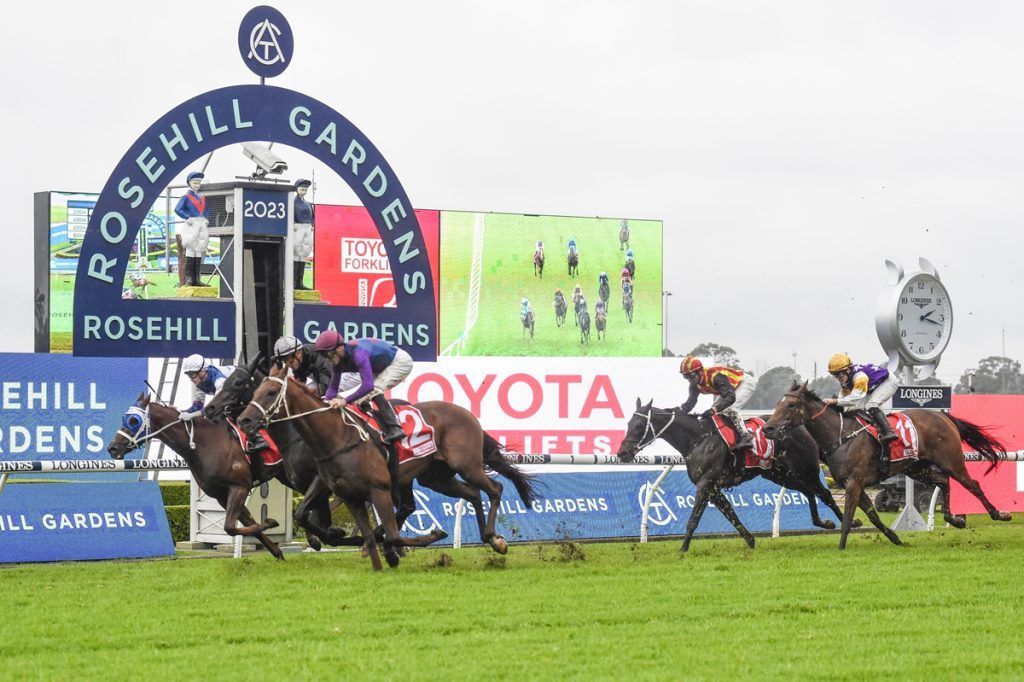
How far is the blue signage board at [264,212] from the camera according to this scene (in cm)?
1276

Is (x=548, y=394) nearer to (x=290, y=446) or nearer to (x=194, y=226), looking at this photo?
(x=194, y=226)

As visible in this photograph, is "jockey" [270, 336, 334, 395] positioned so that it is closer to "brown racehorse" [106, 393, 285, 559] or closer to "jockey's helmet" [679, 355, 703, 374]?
"brown racehorse" [106, 393, 285, 559]

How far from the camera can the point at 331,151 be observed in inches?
520

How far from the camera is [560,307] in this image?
39.0 meters

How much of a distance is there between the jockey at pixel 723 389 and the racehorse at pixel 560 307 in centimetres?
2639

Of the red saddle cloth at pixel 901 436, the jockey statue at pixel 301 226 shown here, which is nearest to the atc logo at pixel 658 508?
the red saddle cloth at pixel 901 436

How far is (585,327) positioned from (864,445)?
27079 millimetres

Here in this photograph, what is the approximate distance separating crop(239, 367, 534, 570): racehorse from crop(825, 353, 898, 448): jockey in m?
3.33

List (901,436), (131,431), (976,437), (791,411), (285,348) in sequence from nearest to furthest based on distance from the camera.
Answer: (285,348), (131,431), (791,411), (901,436), (976,437)

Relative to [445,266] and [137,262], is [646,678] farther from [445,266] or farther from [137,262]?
[445,266]

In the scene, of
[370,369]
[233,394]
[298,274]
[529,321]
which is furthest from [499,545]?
[529,321]

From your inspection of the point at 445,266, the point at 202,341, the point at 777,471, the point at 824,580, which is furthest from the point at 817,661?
the point at 445,266

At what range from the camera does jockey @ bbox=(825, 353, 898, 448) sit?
1240 cm

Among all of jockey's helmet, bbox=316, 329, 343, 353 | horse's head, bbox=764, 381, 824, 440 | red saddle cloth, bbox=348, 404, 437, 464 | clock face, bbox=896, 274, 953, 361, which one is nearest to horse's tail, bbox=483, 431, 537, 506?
red saddle cloth, bbox=348, 404, 437, 464
